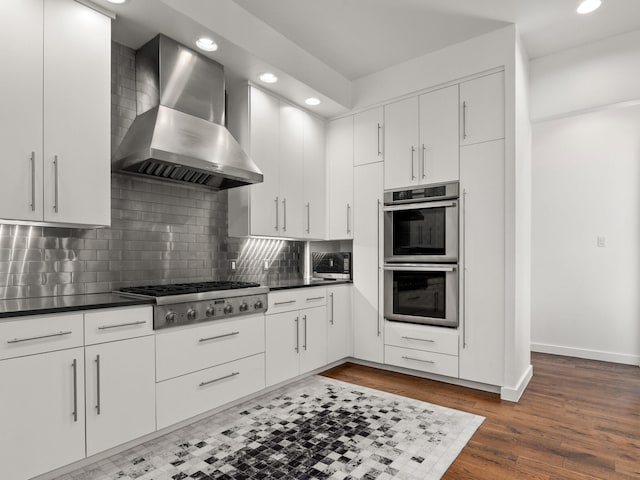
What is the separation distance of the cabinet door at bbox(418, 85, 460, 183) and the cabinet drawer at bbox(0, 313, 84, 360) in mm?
2834

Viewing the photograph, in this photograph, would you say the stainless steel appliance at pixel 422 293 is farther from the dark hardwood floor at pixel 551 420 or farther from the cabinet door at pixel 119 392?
the cabinet door at pixel 119 392

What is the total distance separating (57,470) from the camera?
1.91 metres

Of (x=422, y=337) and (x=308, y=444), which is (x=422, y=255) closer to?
(x=422, y=337)

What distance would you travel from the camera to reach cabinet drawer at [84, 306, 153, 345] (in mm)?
1993

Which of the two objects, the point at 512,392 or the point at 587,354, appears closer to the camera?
the point at 512,392

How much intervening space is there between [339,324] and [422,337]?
31.3 inches

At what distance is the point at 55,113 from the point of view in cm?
212

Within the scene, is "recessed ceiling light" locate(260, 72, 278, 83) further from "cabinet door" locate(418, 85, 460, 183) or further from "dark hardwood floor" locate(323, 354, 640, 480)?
"dark hardwood floor" locate(323, 354, 640, 480)

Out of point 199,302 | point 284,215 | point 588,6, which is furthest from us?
point 284,215

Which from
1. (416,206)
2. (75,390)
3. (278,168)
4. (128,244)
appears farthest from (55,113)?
(416,206)

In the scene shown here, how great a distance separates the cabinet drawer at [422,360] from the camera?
130 inches

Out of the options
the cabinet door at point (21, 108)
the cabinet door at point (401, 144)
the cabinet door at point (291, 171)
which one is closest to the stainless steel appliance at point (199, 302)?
the cabinet door at point (21, 108)

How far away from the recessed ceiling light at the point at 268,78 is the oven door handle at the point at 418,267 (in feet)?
6.39

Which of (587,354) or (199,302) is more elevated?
(199,302)
